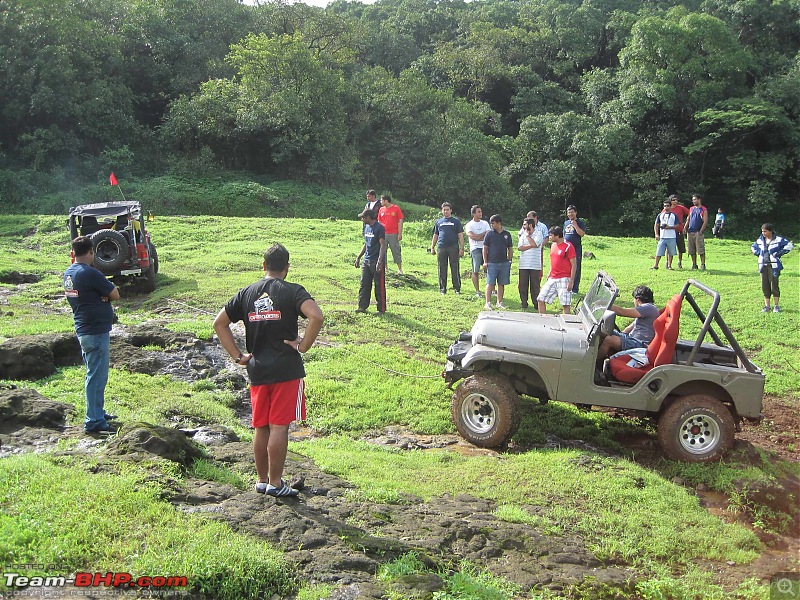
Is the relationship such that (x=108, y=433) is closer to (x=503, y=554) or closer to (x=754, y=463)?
(x=503, y=554)

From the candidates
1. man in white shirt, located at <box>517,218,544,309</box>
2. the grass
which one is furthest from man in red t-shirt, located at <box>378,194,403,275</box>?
the grass

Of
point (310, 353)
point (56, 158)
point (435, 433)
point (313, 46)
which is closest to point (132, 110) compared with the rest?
point (56, 158)

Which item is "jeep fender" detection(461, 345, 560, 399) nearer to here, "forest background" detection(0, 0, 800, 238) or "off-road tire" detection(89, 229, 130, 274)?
"off-road tire" detection(89, 229, 130, 274)

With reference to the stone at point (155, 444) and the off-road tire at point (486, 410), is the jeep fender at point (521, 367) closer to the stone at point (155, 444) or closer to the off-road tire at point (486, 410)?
the off-road tire at point (486, 410)

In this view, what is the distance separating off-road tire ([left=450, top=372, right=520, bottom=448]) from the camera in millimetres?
6977

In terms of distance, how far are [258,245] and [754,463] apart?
15122 millimetres

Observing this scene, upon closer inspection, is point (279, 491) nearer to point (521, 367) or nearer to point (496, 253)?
point (521, 367)

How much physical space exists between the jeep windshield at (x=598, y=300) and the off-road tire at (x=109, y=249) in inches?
371

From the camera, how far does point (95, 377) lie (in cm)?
595

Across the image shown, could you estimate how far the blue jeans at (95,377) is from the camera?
5863 mm

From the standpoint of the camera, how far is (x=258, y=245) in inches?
766

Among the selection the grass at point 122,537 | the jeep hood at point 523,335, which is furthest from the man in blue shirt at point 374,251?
the grass at point 122,537

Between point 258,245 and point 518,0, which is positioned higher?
point 518,0

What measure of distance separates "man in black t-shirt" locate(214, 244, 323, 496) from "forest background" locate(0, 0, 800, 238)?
26.6 meters
